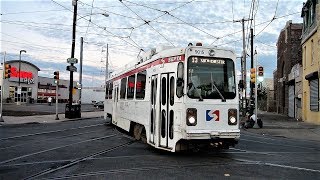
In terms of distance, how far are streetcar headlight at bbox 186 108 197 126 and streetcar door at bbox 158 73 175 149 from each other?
66 centimetres

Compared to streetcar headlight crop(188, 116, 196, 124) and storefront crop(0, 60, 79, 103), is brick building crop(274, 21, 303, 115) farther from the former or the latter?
streetcar headlight crop(188, 116, 196, 124)

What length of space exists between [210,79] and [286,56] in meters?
42.6

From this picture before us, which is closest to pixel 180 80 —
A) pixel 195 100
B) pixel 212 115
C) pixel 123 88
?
pixel 195 100

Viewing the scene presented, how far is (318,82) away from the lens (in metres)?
30.9

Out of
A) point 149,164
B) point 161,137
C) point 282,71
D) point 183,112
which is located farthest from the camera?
point 282,71

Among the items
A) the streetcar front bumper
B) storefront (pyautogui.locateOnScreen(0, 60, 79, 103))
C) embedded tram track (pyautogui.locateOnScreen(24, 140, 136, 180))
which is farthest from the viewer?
storefront (pyautogui.locateOnScreen(0, 60, 79, 103))

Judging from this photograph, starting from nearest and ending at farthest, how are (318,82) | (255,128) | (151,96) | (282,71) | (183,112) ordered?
(183,112) < (151,96) < (255,128) < (318,82) < (282,71)

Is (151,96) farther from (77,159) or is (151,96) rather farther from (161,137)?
(77,159)

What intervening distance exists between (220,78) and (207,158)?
2.31 metres

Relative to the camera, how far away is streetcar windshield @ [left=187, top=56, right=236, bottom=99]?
11.2 m

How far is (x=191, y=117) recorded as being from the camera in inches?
434

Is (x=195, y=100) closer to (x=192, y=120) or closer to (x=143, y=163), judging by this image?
(x=192, y=120)

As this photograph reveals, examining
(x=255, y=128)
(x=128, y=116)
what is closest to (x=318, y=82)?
(x=255, y=128)

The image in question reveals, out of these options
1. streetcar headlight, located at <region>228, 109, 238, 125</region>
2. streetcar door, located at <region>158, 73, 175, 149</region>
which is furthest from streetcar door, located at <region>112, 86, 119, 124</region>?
streetcar headlight, located at <region>228, 109, 238, 125</region>
